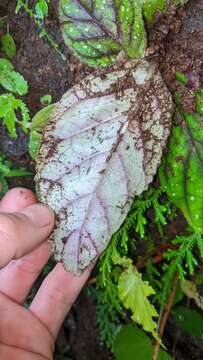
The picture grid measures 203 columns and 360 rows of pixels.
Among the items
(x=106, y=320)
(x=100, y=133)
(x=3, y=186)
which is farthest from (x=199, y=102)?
(x=106, y=320)

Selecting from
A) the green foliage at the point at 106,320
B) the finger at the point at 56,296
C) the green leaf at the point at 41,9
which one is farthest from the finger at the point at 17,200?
the green foliage at the point at 106,320

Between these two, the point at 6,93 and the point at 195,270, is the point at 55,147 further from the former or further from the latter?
the point at 195,270

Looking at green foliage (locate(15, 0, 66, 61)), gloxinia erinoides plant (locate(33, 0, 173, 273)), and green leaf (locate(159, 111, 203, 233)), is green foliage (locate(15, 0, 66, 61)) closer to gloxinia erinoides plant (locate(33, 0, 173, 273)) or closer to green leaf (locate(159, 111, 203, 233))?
gloxinia erinoides plant (locate(33, 0, 173, 273))

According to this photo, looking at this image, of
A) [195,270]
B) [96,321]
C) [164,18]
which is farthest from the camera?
[96,321]

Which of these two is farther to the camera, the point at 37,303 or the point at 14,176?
the point at 14,176

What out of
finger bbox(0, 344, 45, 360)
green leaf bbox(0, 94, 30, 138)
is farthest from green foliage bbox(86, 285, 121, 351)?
green leaf bbox(0, 94, 30, 138)

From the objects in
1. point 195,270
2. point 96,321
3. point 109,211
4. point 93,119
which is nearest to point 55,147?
point 93,119
